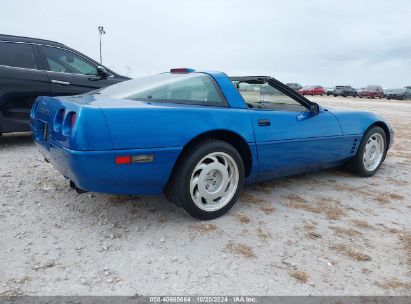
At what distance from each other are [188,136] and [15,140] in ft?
13.0

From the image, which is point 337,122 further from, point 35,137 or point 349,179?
point 35,137

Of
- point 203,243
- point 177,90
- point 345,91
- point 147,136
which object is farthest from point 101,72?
point 345,91

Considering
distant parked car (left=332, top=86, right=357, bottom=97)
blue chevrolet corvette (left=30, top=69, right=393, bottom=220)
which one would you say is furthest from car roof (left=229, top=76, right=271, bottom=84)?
distant parked car (left=332, top=86, right=357, bottom=97)

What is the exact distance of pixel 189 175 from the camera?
8.28 feet

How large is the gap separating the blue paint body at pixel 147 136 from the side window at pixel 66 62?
225 centimetres

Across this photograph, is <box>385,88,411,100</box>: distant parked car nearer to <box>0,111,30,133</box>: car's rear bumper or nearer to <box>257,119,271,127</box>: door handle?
<box>257,119,271,127</box>: door handle

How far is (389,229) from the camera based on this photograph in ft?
8.85

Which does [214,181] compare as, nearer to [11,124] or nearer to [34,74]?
[11,124]

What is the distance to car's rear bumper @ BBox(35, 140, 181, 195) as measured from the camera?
2184 mm

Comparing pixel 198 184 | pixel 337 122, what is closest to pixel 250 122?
pixel 198 184

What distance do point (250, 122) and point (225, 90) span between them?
1.12ft

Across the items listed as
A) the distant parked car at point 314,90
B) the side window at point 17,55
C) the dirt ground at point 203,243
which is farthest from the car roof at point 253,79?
the distant parked car at point 314,90

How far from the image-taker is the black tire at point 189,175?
2.52 metres

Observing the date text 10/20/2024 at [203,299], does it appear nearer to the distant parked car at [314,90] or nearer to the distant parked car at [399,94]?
the distant parked car at [399,94]
